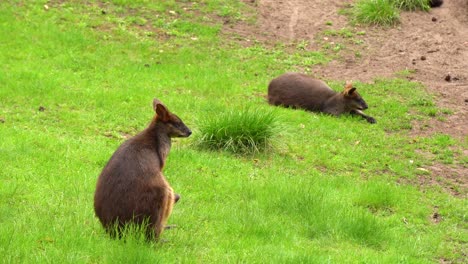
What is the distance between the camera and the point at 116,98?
12.5 metres

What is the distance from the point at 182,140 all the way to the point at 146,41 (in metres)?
4.88

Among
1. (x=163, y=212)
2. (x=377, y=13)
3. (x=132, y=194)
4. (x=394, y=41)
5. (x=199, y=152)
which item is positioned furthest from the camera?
(x=377, y=13)

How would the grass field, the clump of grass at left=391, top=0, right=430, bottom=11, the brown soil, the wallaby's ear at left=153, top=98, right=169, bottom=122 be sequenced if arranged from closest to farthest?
the grass field
the wallaby's ear at left=153, top=98, right=169, bottom=122
the brown soil
the clump of grass at left=391, top=0, right=430, bottom=11

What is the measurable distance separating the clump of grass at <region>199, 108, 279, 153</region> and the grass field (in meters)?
0.14

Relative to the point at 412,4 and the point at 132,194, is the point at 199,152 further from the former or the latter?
the point at 412,4

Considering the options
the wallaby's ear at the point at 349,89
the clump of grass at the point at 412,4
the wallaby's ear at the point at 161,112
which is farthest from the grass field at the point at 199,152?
the clump of grass at the point at 412,4

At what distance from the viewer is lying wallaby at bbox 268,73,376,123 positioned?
13586 mm

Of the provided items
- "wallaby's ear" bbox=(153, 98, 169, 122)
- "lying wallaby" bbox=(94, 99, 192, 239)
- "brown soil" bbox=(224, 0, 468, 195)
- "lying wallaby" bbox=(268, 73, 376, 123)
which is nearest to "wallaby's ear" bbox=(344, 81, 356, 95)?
"lying wallaby" bbox=(268, 73, 376, 123)

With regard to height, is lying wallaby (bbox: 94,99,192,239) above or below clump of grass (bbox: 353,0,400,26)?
above

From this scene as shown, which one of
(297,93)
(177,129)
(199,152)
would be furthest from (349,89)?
(177,129)

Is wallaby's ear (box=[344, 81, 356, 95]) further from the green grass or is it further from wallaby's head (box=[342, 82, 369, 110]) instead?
the green grass

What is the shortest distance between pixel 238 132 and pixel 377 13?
7868 mm

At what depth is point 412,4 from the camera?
707 inches

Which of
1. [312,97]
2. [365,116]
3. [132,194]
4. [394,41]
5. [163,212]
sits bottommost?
[365,116]
